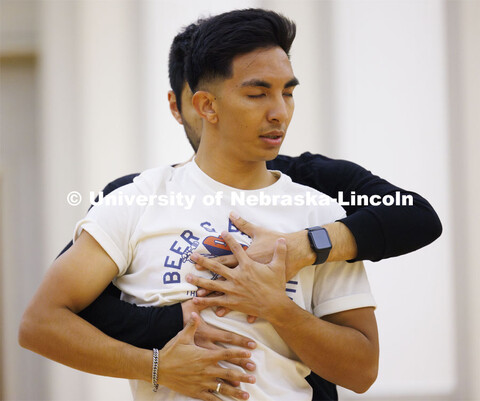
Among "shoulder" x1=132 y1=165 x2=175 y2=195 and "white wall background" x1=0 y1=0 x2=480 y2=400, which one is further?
"white wall background" x1=0 y1=0 x2=480 y2=400

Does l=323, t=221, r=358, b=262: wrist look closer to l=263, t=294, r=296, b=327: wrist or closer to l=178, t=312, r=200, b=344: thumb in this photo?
l=263, t=294, r=296, b=327: wrist

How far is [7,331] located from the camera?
9.50 ft

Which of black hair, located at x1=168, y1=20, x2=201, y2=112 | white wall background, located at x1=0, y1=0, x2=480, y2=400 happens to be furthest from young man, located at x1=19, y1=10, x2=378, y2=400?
white wall background, located at x1=0, y1=0, x2=480, y2=400

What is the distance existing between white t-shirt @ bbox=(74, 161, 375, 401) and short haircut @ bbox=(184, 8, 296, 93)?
27 cm

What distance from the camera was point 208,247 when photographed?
137cm

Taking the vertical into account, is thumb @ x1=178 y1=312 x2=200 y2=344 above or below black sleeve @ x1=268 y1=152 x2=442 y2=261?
below

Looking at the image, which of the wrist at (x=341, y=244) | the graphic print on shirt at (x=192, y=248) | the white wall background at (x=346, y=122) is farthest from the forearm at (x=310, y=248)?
the white wall background at (x=346, y=122)

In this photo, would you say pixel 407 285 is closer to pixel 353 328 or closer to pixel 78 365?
pixel 353 328

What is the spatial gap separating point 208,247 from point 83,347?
13.6 inches

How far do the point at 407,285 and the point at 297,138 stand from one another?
2.79ft

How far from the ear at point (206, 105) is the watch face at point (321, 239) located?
38 cm

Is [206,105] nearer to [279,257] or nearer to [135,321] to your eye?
[279,257]

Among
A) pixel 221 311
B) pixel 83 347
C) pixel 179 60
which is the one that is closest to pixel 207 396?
pixel 221 311

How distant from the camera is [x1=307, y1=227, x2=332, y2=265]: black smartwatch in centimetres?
130
